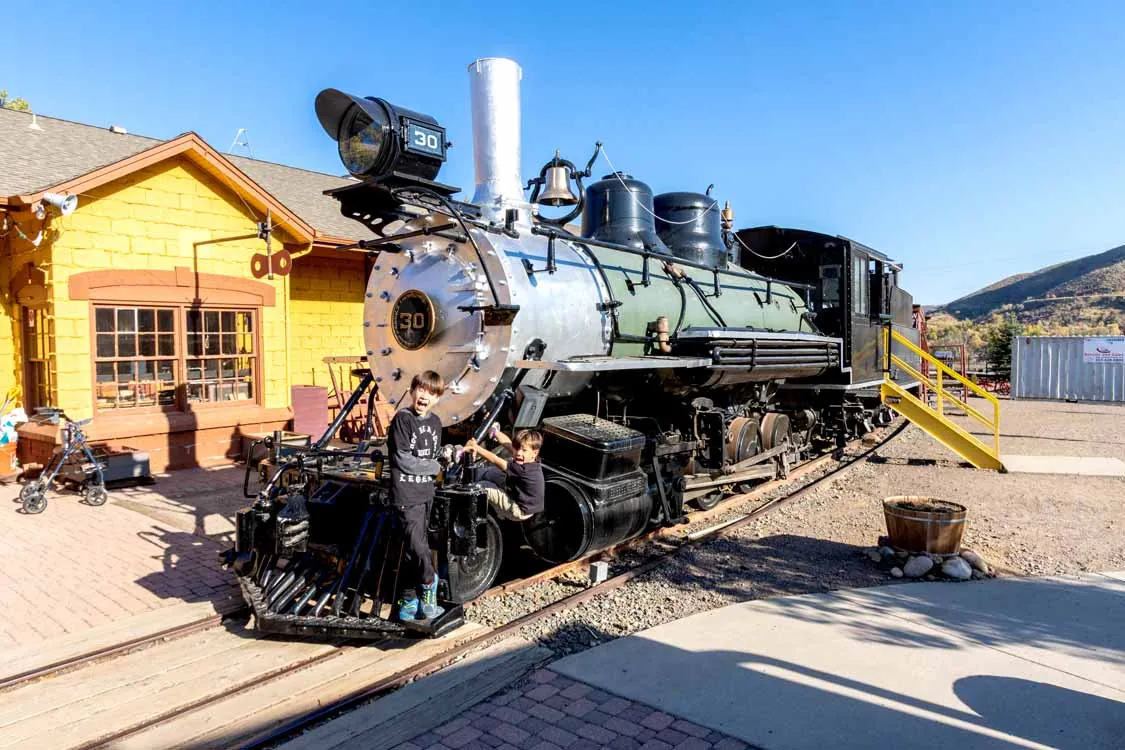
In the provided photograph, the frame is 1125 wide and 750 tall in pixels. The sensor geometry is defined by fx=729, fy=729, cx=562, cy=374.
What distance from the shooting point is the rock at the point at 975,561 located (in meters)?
5.65

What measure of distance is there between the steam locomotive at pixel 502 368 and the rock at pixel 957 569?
6.88 feet

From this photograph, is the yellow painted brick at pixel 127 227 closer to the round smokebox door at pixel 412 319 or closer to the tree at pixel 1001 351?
the round smokebox door at pixel 412 319

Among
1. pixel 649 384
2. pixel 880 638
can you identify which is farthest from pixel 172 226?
pixel 880 638

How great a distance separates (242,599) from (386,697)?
1937mm

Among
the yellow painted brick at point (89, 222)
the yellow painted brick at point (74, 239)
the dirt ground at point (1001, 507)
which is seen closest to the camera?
the dirt ground at point (1001, 507)

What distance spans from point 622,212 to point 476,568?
14.0ft

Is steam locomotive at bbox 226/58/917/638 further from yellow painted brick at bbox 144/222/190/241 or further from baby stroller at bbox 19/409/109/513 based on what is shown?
yellow painted brick at bbox 144/222/190/241

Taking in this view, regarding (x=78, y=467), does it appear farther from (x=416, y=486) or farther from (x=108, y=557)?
(x=416, y=486)

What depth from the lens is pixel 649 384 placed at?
650 centimetres

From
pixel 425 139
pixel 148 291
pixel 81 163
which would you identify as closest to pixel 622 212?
pixel 425 139

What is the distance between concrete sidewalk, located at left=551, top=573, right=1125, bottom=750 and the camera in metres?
3.27

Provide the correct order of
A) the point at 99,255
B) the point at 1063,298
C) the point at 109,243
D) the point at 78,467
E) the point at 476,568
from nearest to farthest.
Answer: the point at 476,568 → the point at 78,467 → the point at 99,255 → the point at 109,243 → the point at 1063,298

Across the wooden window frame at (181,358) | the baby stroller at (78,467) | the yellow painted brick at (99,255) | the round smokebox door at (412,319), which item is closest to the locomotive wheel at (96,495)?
the baby stroller at (78,467)

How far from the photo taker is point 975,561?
572 cm
